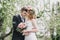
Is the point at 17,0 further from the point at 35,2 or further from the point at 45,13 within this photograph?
the point at 45,13

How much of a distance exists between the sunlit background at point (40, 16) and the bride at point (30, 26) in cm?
5

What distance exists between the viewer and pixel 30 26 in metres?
1.54

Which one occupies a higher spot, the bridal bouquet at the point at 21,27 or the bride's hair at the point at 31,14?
the bride's hair at the point at 31,14

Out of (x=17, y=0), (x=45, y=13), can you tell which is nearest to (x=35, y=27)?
(x=45, y=13)

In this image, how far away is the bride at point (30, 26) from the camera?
1539mm

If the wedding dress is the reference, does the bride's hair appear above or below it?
above

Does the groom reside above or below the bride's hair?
below

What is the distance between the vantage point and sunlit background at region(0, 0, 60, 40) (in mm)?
1604

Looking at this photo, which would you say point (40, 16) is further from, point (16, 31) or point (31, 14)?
point (16, 31)

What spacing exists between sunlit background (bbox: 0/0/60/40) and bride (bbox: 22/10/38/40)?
0.05 metres

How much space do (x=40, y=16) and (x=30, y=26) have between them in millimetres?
148

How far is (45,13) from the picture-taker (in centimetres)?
165

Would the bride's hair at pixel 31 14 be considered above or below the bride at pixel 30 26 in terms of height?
above

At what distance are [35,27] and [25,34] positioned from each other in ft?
0.32
